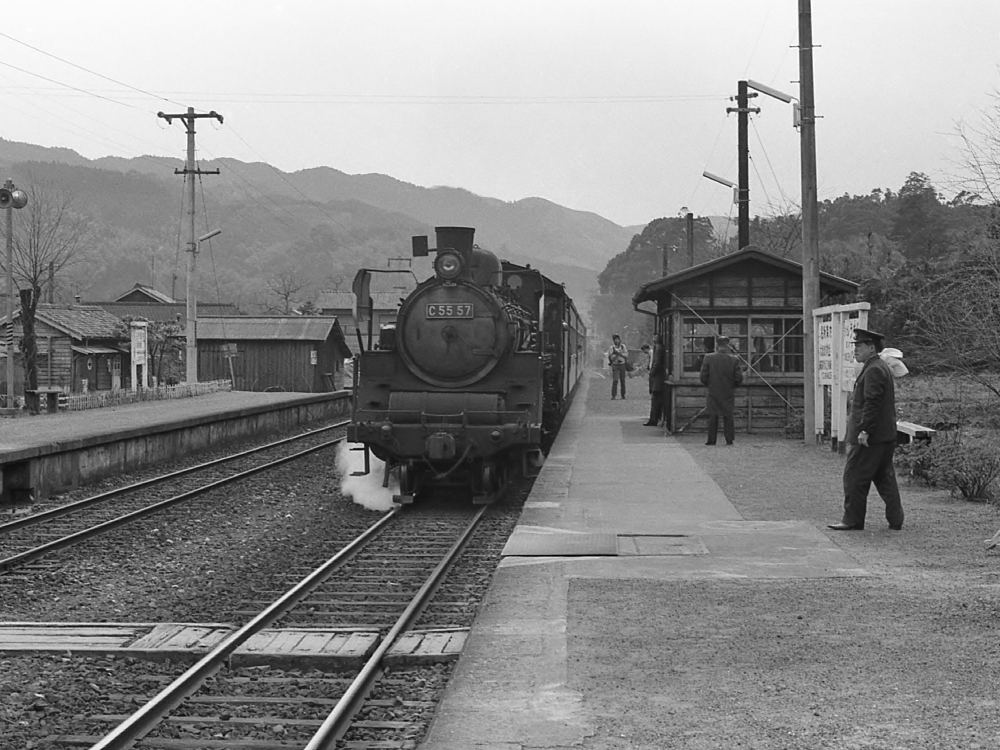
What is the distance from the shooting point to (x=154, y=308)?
229ft

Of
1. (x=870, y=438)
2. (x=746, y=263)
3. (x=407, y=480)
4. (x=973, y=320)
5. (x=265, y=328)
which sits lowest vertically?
(x=407, y=480)

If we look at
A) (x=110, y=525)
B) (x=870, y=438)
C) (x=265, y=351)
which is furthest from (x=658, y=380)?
(x=265, y=351)

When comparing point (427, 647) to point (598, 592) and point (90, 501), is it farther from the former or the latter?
→ point (90, 501)

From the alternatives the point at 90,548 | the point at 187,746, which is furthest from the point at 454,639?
the point at 90,548

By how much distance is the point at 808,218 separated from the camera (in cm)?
1848

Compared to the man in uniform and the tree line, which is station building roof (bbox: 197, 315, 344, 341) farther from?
the man in uniform

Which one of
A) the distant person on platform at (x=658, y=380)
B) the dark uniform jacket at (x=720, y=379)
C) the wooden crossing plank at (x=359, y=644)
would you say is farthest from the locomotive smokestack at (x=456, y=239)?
the distant person on platform at (x=658, y=380)

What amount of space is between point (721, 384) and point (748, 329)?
2063mm

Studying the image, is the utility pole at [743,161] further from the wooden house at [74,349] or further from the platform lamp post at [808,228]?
the wooden house at [74,349]

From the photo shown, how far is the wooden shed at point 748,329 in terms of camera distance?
2033 centimetres

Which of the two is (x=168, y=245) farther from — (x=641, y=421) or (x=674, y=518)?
(x=674, y=518)

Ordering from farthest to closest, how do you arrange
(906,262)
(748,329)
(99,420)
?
(906,262) → (99,420) → (748,329)

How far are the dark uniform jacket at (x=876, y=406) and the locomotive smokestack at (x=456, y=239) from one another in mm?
5291

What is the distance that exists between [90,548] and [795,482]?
792 centimetres
